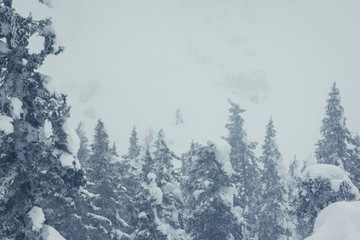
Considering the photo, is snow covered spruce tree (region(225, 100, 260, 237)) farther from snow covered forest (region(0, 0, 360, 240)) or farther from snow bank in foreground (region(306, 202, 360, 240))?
snow bank in foreground (region(306, 202, 360, 240))

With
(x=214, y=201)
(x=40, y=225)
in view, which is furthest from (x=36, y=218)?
(x=214, y=201)

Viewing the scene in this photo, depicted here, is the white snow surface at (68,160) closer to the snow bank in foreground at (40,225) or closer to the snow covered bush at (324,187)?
the snow bank in foreground at (40,225)

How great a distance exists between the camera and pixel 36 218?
10.0 m

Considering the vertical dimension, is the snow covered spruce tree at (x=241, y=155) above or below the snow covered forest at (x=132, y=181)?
above

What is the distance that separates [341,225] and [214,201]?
13.1 meters

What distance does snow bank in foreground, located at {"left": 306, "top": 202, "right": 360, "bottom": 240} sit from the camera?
7363 mm

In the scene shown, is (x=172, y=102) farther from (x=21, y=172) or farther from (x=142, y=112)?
(x=21, y=172)

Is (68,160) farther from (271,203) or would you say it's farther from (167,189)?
(271,203)

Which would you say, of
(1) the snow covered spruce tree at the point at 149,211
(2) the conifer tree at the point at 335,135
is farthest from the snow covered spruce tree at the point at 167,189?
(2) the conifer tree at the point at 335,135

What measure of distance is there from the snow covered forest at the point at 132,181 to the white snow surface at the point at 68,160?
3cm

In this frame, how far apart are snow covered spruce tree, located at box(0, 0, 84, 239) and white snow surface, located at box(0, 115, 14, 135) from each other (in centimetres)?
9

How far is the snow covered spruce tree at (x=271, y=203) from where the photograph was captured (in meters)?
31.7

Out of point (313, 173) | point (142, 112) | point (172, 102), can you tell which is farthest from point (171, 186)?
point (172, 102)

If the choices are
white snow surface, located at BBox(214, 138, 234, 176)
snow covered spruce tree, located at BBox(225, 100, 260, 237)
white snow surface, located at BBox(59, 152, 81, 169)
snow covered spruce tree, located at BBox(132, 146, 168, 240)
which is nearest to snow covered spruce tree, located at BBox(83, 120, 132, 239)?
snow covered spruce tree, located at BBox(132, 146, 168, 240)
